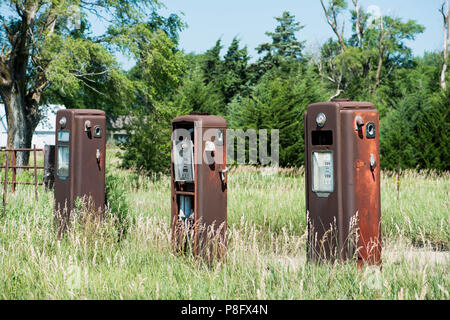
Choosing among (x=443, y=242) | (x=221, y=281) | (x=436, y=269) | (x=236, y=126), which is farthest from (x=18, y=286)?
(x=236, y=126)

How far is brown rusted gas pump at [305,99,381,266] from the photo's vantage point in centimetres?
518

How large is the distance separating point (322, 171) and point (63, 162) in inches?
146

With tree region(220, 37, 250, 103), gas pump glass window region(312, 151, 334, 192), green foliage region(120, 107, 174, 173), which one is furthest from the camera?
tree region(220, 37, 250, 103)

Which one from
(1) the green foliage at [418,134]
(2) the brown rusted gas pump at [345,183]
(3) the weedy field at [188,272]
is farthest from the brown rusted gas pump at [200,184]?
(1) the green foliage at [418,134]

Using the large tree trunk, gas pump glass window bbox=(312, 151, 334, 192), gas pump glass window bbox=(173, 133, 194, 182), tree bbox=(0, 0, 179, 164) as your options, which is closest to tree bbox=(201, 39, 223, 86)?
tree bbox=(0, 0, 179, 164)

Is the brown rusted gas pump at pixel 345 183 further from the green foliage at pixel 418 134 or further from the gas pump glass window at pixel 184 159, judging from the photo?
the green foliage at pixel 418 134

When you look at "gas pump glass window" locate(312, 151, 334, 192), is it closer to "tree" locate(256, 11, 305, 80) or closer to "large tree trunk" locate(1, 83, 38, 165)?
"large tree trunk" locate(1, 83, 38, 165)

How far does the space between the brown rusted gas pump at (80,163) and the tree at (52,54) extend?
9.86 metres

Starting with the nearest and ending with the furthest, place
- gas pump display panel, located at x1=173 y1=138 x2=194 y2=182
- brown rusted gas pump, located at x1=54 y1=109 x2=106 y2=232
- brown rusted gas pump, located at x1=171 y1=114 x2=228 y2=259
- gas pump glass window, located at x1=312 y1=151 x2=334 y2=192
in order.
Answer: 1. gas pump glass window, located at x1=312 y1=151 x2=334 y2=192
2. brown rusted gas pump, located at x1=171 y1=114 x2=228 y2=259
3. gas pump display panel, located at x1=173 y1=138 x2=194 y2=182
4. brown rusted gas pump, located at x1=54 y1=109 x2=106 y2=232

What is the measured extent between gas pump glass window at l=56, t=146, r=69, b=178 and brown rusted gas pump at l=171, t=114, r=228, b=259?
179 cm

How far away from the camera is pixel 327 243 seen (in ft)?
17.4

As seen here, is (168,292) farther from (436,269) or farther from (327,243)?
(436,269)

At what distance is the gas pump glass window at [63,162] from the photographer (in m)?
7.03

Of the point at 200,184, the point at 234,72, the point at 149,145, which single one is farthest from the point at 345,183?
the point at 234,72
